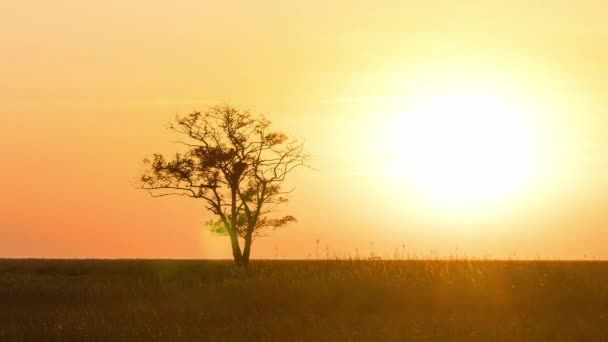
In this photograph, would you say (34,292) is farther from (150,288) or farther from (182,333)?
(182,333)

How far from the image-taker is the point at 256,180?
51.2 meters

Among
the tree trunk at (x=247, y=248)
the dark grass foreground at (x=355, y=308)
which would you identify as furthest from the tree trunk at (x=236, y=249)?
the dark grass foreground at (x=355, y=308)

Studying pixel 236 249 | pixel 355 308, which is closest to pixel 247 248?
pixel 236 249

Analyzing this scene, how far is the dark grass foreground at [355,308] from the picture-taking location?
58.2 ft

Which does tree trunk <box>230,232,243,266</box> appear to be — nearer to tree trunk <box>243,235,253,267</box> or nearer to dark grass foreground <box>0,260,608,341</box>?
tree trunk <box>243,235,253,267</box>

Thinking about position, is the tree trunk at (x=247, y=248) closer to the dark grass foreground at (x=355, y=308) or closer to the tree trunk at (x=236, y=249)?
the tree trunk at (x=236, y=249)

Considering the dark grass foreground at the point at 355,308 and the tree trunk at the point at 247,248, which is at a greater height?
the tree trunk at the point at 247,248

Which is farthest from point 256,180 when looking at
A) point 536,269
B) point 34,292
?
point 536,269

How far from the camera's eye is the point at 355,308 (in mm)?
21531

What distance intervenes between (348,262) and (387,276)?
14.3 ft

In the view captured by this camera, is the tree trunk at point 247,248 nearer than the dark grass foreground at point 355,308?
No

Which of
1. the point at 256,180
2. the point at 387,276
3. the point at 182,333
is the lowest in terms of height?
the point at 182,333

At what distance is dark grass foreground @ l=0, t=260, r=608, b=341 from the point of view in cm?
1775

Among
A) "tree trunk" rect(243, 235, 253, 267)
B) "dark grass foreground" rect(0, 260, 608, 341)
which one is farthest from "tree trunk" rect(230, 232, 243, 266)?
"dark grass foreground" rect(0, 260, 608, 341)
